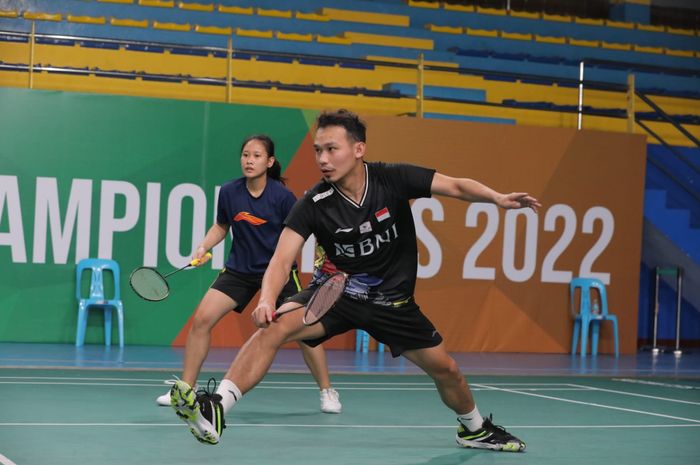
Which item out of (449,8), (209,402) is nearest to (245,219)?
(209,402)

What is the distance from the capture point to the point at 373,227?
5.95 metres

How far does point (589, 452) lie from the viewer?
653 centimetres

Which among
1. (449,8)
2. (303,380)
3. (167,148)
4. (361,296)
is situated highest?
(449,8)

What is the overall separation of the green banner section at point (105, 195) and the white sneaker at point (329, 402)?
5816 millimetres

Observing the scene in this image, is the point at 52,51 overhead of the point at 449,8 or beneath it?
beneath

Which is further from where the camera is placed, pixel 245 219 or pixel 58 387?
pixel 58 387

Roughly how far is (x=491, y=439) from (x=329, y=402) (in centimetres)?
189

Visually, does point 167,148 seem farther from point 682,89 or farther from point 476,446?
point 682,89

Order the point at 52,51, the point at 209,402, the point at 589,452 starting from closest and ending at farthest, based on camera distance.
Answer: the point at 209,402 → the point at 589,452 → the point at 52,51

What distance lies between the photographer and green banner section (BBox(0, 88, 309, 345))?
1320cm

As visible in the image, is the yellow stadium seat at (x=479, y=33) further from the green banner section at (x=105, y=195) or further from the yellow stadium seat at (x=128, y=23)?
the green banner section at (x=105, y=195)

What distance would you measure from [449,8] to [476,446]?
16.5 meters

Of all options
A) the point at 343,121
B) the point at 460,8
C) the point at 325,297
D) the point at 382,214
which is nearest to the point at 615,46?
the point at 460,8

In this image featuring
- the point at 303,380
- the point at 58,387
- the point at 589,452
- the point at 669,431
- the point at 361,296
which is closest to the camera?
the point at 361,296
